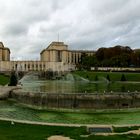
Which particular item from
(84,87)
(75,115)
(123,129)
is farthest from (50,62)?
(123,129)

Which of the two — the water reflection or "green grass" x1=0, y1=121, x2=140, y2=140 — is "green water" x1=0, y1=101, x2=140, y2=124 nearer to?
"green grass" x1=0, y1=121, x2=140, y2=140

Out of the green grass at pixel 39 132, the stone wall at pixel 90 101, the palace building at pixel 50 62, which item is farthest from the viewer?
the palace building at pixel 50 62

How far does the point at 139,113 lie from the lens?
24625 mm

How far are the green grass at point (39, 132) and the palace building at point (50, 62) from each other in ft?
415

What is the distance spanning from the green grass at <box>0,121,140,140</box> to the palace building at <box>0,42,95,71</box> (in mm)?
126362

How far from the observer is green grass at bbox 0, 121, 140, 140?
44.9 feet

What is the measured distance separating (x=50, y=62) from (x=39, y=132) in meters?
150

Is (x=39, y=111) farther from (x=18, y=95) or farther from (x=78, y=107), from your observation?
(x=18, y=95)

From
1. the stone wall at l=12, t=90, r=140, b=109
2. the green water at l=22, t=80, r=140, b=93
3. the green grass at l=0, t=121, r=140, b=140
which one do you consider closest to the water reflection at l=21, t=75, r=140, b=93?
the green water at l=22, t=80, r=140, b=93

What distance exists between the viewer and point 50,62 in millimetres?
165375

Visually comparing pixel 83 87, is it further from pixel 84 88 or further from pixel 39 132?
pixel 39 132

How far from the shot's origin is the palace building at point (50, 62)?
15512 centimetres

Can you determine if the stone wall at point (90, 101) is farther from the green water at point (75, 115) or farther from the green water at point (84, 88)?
the green water at point (84, 88)

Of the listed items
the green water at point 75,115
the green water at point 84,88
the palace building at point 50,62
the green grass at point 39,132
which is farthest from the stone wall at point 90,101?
the palace building at point 50,62
